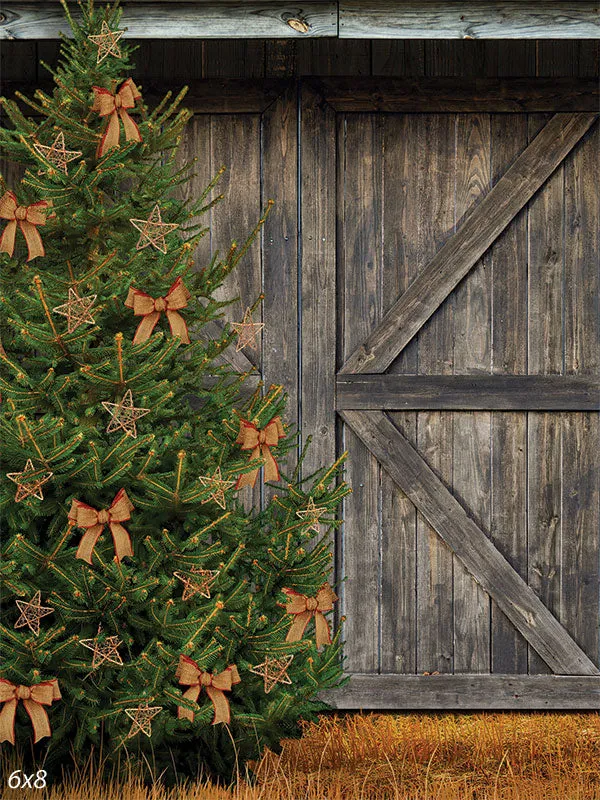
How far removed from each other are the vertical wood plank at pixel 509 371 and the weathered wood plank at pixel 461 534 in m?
0.07

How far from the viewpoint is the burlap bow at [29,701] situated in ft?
Result: 9.01

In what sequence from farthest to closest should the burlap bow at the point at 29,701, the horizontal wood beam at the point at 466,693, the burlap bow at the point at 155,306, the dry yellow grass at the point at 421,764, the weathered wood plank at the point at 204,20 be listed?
the horizontal wood beam at the point at 466,693 → the weathered wood plank at the point at 204,20 → the dry yellow grass at the point at 421,764 → the burlap bow at the point at 155,306 → the burlap bow at the point at 29,701

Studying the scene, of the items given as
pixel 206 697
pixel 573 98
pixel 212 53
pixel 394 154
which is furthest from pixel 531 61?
pixel 206 697

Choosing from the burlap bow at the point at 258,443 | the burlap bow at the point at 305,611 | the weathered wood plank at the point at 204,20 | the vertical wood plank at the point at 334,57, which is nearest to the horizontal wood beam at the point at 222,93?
Answer: the vertical wood plank at the point at 334,57

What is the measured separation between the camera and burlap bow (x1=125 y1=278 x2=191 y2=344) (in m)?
2.89

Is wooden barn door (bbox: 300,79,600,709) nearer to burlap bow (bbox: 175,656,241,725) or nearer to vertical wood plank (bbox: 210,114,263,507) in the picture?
vertical wood plank (bbox: 210,114,263,507)

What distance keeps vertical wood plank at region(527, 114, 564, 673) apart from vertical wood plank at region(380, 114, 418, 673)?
0.57m

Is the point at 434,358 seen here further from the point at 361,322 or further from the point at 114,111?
the point at 114,111

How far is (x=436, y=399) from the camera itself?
424 centimetres

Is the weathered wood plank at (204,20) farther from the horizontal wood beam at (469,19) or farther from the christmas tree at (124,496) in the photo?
the christmas tree at (124,496)

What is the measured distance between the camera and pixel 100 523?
9.12 feet

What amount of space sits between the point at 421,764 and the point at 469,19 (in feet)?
9.88

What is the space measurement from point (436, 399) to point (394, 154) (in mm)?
1185

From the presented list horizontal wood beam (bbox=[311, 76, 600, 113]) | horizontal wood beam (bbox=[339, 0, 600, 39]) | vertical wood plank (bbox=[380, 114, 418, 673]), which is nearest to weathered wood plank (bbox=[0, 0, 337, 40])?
horizontal wood beam (bbox=[339, 0, 600, 39])
